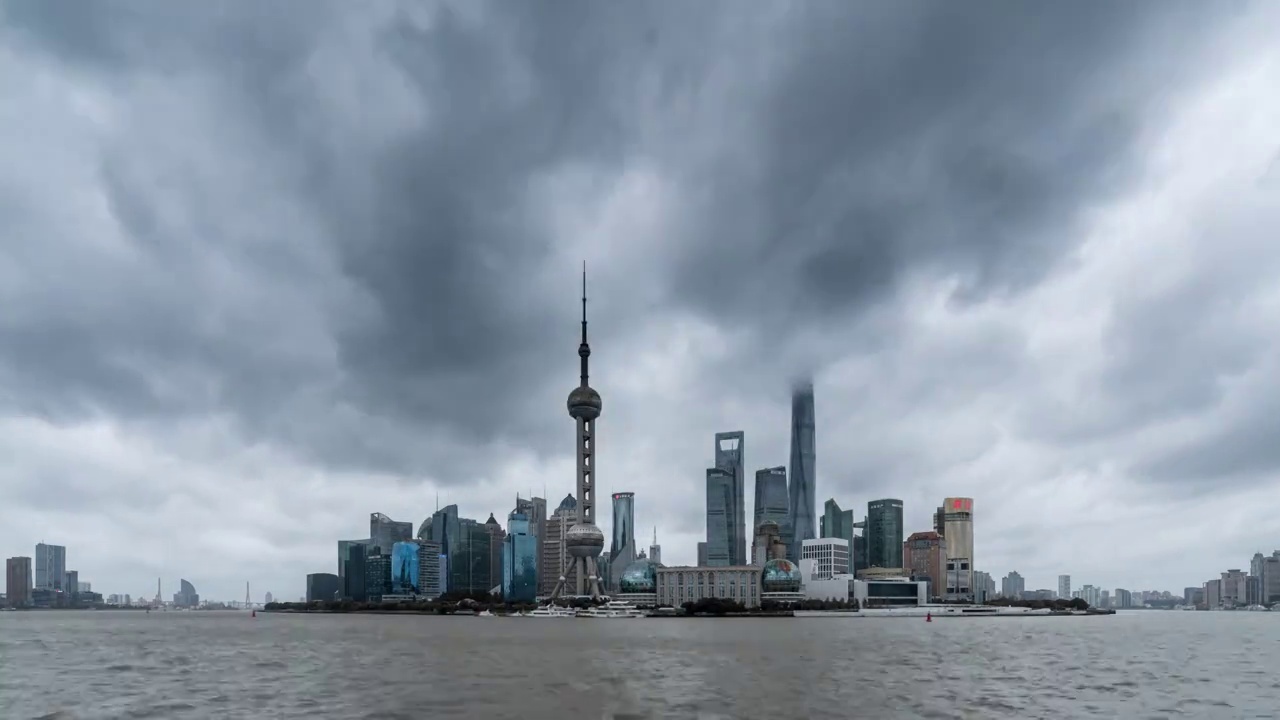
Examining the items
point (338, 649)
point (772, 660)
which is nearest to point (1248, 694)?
point (772, 660)

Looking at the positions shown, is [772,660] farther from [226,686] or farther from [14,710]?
[14,710]

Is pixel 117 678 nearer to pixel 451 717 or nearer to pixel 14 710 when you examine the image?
pixel 14 710

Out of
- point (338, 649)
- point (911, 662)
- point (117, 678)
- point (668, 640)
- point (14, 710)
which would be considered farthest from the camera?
point (668, 640)

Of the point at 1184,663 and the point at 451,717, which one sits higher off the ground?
the point at 451,717

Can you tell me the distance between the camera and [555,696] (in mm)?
61125

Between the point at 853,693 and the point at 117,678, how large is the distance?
56.6 m

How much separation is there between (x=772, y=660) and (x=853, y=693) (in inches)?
1294

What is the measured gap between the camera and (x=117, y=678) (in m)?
76.4

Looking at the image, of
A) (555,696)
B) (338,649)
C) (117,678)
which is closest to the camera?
(555,696)

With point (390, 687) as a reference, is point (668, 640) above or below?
below

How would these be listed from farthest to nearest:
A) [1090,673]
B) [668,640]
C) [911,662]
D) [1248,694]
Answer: [668,640] < [911,662] < [1090,673] < [1248,694]

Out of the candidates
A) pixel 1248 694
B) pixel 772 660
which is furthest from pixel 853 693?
pixel 772 660

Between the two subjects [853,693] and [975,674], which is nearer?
[853,693]

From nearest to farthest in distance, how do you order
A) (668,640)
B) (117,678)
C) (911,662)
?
1. (117,678)
2. (911,662)
3. (668,640)
